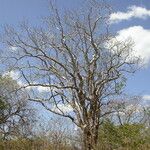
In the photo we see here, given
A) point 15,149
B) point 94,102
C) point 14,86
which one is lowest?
point 15,149

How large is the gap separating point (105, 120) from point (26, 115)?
7.80 meters

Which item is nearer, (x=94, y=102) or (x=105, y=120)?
(x=94, y=102)

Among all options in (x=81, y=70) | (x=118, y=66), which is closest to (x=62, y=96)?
(x=81, y=70)

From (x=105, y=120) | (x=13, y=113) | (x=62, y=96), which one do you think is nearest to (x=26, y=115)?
(x=13, y=113)

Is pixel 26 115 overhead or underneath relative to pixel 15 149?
overhead

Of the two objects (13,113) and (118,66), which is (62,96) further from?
(13,113)

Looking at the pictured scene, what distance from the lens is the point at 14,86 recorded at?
116ft

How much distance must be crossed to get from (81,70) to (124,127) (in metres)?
10.8

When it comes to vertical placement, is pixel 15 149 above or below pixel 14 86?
below

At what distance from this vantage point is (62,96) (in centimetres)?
3384

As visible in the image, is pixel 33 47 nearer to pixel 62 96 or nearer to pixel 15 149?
pixel 62 96

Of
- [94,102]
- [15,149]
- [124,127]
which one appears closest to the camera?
[94,102]

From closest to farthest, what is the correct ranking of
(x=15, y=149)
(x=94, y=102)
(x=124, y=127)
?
(x=94, y=102) < (x=15, y=149) < (x=124, y=127)

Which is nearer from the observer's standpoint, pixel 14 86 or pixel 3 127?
pixel 14 86
